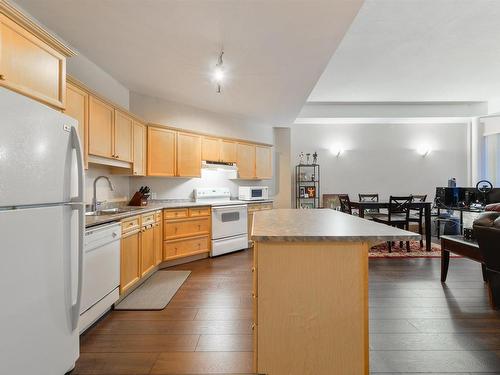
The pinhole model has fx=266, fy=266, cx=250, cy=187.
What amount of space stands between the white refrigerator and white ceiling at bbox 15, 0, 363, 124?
1280 millimetres

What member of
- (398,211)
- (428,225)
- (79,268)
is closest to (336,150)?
(398,211)

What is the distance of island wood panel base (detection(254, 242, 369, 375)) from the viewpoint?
1391mm

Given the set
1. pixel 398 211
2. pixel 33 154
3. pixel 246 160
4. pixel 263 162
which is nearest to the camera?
pixel 33 154

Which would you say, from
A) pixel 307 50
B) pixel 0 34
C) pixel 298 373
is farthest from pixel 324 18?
pixel 298 373

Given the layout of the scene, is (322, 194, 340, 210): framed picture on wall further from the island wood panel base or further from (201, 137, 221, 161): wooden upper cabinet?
the island wood panel base

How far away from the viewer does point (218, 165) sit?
4.84 m

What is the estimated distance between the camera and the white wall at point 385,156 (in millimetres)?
6898

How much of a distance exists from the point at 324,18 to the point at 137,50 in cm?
192

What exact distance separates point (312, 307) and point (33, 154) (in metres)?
1.60

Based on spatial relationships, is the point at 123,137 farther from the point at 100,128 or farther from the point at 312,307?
the point at 312,307

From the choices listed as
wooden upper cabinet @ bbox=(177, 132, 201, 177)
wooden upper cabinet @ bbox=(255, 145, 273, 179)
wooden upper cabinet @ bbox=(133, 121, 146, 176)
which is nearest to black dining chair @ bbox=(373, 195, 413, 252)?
wooden upper cabinet @ bbox=(255, 145, 273, 179)

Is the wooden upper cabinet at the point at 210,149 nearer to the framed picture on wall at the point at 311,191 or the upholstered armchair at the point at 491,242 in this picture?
the framed picture on wall at the point at 311,191

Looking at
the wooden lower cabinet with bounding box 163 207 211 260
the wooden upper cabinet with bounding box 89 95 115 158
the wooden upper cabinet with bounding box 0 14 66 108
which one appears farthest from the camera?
the wooden lower cabinet with bounding box 163 207 211 260

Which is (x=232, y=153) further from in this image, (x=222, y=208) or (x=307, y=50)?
(x=307, y=50)
